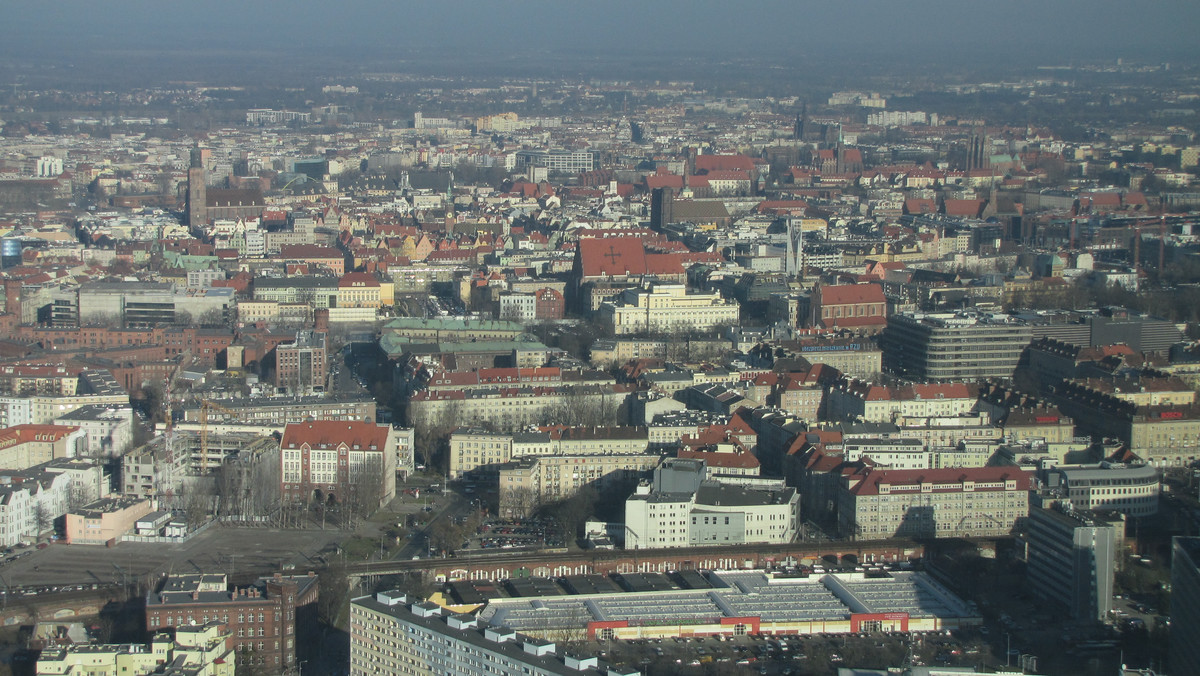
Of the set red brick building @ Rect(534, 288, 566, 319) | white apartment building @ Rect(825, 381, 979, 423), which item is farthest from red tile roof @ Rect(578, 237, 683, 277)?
white apartment building @ Rect(825, 381, 979, 423)

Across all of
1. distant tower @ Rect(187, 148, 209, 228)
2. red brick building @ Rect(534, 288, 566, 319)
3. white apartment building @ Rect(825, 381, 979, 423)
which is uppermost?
distant tower @ Rect(187, 148, 209, 228)

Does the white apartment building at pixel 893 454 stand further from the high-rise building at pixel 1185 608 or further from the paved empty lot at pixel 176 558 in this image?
the paved empty lot at pixel 176 558

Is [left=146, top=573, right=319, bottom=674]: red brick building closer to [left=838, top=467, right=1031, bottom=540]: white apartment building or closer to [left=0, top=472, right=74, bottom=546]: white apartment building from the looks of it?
[left=0, top=472, right=74, bottom=546]: white apartment building

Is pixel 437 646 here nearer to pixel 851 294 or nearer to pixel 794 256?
pixel 851 294

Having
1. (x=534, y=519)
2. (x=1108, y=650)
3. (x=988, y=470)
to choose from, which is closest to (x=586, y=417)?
(x=534, y=519)

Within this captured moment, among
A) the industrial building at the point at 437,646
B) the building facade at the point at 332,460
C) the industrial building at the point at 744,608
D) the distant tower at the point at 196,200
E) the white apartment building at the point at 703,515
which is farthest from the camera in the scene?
the distant tower at the point at 196,200

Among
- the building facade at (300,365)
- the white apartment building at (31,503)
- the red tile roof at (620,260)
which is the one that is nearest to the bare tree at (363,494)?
the white apartment building at (31,503)

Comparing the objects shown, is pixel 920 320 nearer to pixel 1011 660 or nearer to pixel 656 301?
pixel 656 301
